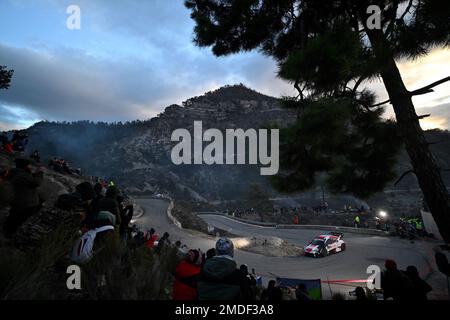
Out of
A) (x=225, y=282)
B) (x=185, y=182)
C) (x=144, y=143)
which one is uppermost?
(x=144, y=143)

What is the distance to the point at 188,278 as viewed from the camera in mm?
3590

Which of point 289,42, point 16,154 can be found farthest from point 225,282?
point 16,154

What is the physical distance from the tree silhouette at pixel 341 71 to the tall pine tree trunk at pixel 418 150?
0.05ft

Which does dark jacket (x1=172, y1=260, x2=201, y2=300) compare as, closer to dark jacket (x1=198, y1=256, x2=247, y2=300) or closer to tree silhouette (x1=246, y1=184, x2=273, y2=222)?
dark jacket (x1=198, y1=256, x2=247, y2=300)

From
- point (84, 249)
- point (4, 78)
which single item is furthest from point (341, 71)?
point (4, 78)

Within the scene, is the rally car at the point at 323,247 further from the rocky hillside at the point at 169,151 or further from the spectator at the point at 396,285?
the rocky hillside at the point at 169,151

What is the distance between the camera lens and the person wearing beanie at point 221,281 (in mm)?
3021

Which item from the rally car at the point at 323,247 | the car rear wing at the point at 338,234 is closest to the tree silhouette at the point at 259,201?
the car rear wing at the point at 338,234

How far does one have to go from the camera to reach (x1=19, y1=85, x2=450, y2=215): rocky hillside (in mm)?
A: 85250

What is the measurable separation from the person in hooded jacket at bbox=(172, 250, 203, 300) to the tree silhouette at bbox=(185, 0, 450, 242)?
7.93ft

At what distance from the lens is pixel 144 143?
122m

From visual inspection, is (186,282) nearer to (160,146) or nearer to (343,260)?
(343,260)

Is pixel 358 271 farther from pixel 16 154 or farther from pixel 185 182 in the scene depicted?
pixel 185 182

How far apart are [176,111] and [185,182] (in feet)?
243
